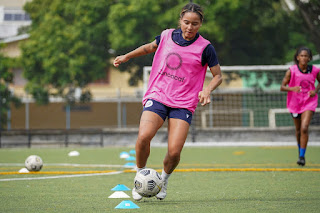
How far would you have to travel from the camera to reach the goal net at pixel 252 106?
22344mm

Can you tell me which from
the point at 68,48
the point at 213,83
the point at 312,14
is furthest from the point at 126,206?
the point at 68,48

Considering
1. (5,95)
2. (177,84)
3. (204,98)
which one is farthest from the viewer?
(5,95)

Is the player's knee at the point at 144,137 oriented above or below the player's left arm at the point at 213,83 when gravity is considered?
below

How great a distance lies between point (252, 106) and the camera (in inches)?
939

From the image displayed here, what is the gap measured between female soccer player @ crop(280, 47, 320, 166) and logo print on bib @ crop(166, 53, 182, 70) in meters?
4.84

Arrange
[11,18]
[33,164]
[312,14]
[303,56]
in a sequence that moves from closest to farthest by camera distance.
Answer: [33,164]
[303,56]
[312,14]
[11,18]

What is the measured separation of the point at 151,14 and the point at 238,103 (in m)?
6.89

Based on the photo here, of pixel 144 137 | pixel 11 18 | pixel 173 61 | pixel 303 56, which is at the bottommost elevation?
pixel 144 137

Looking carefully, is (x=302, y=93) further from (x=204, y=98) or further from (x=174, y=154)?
(x=204, y=98)

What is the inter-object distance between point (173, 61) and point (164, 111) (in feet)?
1.79

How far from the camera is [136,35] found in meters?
29.0

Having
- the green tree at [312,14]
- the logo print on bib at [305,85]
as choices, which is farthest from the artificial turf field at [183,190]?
the green tree at [312,14]

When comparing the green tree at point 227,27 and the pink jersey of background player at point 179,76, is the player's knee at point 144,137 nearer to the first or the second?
the pink jersey of background player at point 179,76

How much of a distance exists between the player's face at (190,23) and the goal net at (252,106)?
13.7 metres
